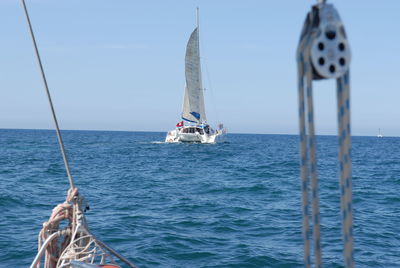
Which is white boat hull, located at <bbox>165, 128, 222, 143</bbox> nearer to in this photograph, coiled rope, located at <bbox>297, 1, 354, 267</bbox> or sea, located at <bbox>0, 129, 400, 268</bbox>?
sea, located at <bbox>0, 129, 400, 268</bbox>

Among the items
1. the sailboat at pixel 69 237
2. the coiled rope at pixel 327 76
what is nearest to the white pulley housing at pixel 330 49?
the coiled rope at pixel 327 76

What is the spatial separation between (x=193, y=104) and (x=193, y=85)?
7.37 feet

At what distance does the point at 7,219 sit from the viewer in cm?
1180

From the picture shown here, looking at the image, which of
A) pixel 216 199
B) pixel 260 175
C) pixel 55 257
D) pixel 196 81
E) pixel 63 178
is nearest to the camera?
pixel 55 257

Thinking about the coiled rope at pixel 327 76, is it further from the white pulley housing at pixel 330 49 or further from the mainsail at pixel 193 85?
the mainsail at pixel 193 85

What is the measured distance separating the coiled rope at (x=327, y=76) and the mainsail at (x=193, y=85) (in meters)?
52.3

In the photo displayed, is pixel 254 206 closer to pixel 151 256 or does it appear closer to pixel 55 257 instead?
pixel 151 256

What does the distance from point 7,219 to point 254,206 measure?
23.2 ft

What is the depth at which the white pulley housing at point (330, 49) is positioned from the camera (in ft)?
6.59

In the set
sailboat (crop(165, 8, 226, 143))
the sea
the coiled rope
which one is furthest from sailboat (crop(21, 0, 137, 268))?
sailboat (crop(165, 8, 226, 143))

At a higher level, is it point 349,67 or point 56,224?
point 349,67

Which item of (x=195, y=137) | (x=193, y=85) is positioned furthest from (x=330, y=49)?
(x=193, y=85)

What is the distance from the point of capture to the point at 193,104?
Answer: 55.1 metres

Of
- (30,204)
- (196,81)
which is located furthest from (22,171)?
(196,81)
